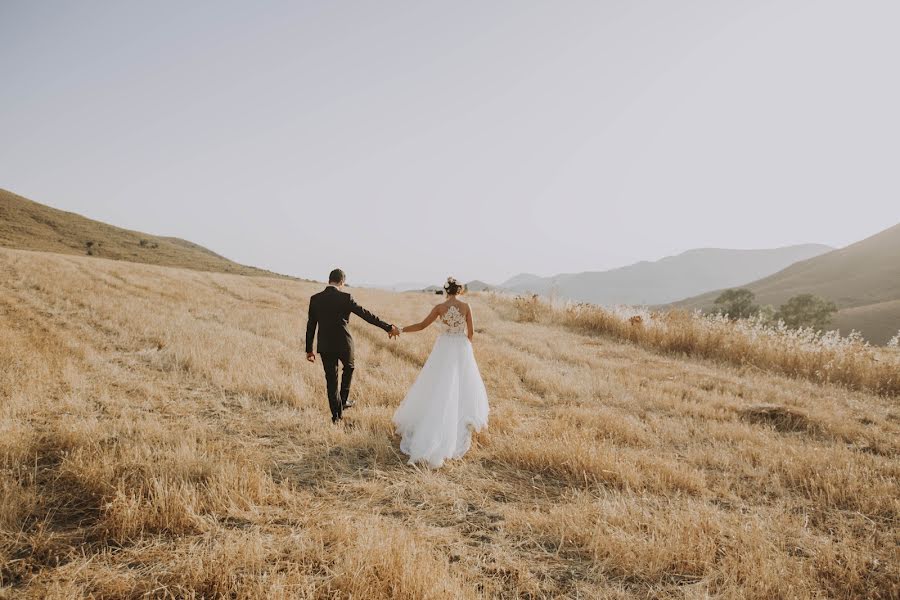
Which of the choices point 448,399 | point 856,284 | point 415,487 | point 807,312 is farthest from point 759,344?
point 856,284

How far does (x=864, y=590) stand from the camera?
11.4ft

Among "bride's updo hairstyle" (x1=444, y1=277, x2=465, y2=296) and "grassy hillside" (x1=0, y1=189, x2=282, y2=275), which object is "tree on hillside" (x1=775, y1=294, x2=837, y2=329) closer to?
"bride's updo hairstyle" (x1=444, y1=277, x2=465, y2=296)

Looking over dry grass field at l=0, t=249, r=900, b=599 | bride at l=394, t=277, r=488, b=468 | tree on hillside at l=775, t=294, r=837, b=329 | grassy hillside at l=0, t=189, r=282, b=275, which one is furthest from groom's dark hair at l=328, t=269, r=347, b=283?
grassy hillside at l=0, t=189, r=282, b=275

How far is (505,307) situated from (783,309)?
5717 centimetres

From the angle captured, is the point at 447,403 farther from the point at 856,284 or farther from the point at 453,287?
the point at 856,284

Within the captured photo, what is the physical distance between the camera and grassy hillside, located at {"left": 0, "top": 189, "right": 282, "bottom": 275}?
79.3 metres

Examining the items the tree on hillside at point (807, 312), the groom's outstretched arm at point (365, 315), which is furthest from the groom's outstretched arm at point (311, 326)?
the tree on hillside at point (807, 312)

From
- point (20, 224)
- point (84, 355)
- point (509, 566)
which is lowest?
point (509, 566)

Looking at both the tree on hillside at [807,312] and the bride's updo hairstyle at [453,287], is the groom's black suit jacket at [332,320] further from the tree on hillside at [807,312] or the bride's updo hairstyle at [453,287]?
the tree on hillside at [807,312]

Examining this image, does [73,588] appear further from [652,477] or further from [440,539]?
[652,477]

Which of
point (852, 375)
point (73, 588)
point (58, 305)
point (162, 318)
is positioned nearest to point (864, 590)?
point (73, 588)

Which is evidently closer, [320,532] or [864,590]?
[864,590]

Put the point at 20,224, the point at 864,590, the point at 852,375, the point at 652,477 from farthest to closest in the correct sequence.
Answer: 1. the point at 20,224
2. the point at 852,375
3. the point at 652,477
4. the point at 864,590

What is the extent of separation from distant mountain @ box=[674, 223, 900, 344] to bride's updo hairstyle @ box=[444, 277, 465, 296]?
9099 centimetres
